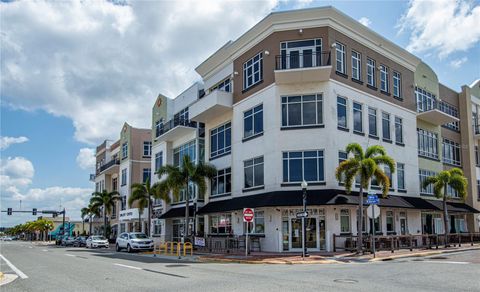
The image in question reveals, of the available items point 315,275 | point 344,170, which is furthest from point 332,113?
point 315,275

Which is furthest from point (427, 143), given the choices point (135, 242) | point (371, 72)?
point (135, 242)

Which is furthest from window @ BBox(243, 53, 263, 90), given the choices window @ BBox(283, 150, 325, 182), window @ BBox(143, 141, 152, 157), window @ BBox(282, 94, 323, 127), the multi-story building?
window @ BBox(143, 141, 152, 157)

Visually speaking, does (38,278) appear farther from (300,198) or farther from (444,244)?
(444,244)

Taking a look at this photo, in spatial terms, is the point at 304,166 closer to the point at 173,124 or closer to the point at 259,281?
the point at 259,281

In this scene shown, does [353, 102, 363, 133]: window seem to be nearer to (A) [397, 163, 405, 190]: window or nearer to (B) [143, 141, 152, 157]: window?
(A) [397, 163, 405, 190]: window

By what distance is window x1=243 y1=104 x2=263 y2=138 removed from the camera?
105 feet

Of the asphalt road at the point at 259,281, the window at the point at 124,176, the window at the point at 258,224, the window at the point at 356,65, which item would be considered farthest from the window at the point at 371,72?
the window at the point at 124,176

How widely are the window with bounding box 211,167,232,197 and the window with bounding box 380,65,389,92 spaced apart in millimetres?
13186

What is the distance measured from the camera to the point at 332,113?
2977 centimetres

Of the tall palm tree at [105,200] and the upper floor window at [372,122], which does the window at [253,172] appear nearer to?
the upper floor window at [372,122]

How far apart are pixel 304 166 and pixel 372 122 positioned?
7449 mm

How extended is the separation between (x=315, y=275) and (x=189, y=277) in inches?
165

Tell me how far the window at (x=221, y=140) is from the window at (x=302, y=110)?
22.3ft

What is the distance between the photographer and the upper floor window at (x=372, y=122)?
33.2 m
